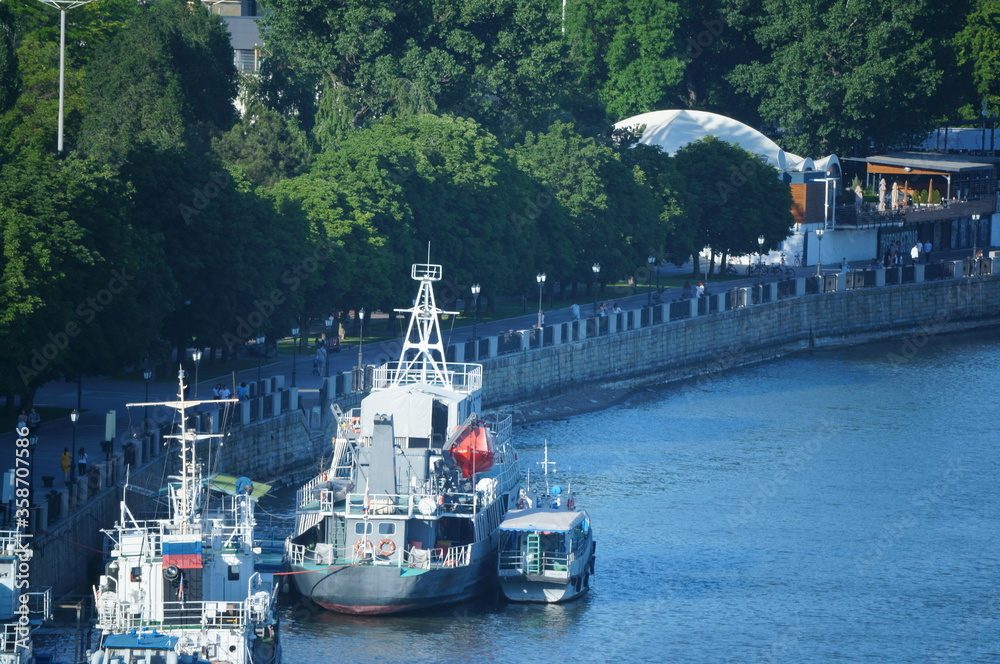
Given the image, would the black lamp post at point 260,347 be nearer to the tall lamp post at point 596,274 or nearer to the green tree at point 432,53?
the tall lamp post at point 596,274

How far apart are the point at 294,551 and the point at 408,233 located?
40.4 meters

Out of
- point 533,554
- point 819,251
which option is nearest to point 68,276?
point 533,554

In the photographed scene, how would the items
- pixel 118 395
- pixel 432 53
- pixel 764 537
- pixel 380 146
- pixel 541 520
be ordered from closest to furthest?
pixel 541 520, pixel 764 537, pixel 118 395, pixel 380 146, pixel 432 53

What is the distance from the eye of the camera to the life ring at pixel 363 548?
58.0 meters

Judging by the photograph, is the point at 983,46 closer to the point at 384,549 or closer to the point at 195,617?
the point at 384,549

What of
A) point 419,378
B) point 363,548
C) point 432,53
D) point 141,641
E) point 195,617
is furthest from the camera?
point 432,53

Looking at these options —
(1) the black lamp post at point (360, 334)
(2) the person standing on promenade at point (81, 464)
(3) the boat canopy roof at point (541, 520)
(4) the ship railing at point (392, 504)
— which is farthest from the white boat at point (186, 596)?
(1) the black lamp post at point (360, 334)

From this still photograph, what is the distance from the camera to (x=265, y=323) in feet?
→ 271

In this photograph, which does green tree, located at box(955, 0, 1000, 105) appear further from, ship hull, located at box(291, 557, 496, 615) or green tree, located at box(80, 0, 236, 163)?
ship hull, located at box(291, 557, 496, 615)

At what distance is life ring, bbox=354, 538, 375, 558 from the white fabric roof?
287 ft

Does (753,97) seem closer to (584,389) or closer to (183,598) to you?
(584,389)

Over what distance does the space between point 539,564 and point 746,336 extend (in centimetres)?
5814

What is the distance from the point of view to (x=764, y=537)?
228 ft

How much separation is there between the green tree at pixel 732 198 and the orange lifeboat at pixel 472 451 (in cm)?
6437
